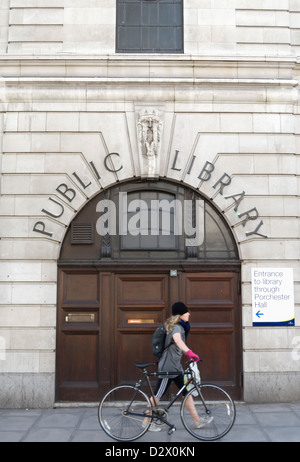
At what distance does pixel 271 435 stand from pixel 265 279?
125 inches

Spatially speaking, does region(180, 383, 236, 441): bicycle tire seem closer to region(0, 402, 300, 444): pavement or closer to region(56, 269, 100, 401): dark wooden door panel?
region(0, 402, 300, 444): pavement

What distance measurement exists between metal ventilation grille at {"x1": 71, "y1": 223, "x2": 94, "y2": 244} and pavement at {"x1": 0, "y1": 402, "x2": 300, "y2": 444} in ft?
10.7

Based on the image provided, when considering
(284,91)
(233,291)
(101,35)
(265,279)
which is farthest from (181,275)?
(101,35)

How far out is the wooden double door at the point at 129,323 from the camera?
9.19m

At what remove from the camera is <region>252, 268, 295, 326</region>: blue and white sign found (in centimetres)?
920

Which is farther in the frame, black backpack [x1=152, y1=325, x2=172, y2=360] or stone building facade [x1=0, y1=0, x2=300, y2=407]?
stone building facade [x1=0, y1=0, x2=300, y2=407]

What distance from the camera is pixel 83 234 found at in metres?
9.48

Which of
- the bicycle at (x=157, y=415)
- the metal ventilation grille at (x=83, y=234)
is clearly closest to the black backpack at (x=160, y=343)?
the bicycle at (x=157, y=415)

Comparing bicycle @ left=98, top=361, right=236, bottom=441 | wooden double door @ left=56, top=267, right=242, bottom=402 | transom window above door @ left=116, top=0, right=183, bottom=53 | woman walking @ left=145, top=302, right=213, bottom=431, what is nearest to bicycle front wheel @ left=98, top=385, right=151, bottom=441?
bicycle @ left=98, top=361, right=236, bottom=441

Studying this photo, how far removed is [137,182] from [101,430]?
4.85m

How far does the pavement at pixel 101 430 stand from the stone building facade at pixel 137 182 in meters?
0.43

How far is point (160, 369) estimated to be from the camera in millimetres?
7258

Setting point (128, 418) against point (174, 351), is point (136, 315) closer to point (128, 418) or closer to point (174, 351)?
point (174, 351)

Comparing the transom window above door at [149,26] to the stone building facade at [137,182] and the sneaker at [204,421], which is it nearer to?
the stone building facade at [137,182]
